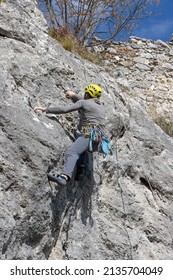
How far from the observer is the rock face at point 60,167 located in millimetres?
4871

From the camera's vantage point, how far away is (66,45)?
781 cm

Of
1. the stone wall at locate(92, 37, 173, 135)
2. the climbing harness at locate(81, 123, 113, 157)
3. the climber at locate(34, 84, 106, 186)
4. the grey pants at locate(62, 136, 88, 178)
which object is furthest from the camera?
the stone wall at locate(92, 37, 173, 135)

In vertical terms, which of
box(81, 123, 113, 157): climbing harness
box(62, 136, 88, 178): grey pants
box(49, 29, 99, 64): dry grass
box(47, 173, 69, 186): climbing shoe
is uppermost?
box(49, 29, 99, 64): dry grass

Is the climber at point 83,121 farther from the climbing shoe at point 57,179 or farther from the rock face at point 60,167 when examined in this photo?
the rock face at point 60,167

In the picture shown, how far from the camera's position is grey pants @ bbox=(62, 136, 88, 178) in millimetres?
5208

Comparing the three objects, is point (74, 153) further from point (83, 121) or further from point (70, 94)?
point (70, 94)

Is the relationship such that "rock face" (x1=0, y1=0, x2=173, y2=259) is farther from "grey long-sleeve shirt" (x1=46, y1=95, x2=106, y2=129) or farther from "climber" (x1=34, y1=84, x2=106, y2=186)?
"grey long-sleeve shirt" (x1=46, y1=95, x2=106, y2=129)

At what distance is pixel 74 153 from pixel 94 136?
13.8 inches

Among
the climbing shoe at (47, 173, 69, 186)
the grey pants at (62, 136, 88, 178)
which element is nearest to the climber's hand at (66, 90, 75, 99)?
the grey pants at (62, 136, 88, 178)

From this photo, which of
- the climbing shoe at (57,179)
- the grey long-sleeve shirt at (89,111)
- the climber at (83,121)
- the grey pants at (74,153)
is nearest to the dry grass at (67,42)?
the climber at (83,121)

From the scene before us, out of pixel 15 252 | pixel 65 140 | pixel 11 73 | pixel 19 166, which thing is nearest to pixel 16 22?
pixel 11 73

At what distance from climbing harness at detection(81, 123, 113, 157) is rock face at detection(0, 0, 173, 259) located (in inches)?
12.1

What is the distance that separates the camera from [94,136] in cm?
554

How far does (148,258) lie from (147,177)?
137 cm
